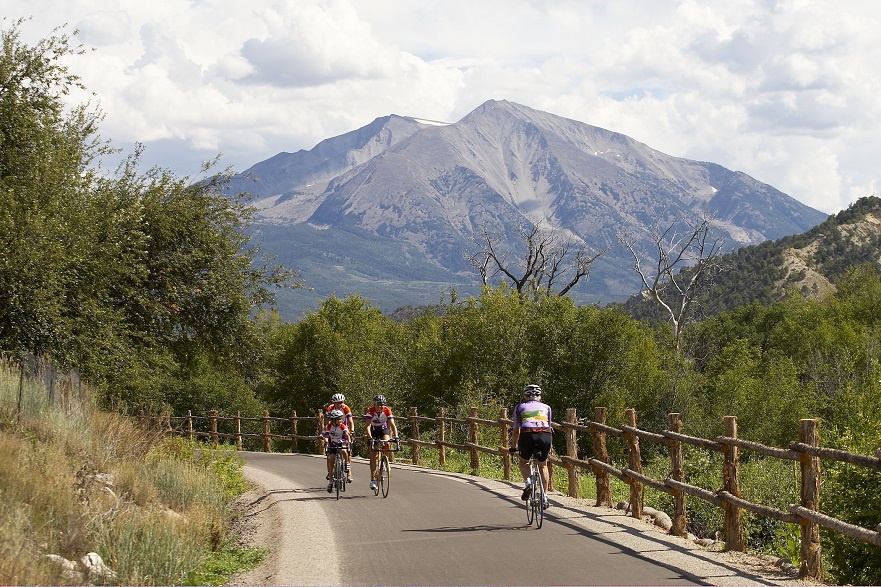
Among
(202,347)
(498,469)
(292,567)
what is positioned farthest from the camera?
(202,347)

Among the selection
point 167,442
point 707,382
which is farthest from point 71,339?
point 707,382

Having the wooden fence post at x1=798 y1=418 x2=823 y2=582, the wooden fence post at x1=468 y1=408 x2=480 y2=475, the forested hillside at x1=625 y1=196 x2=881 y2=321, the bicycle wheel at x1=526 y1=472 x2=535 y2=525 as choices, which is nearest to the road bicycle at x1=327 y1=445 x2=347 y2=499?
the wooden fence post at x1=468 y1=408 x2=480 y2=475

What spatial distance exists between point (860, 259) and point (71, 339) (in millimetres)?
119672

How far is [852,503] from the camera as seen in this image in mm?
12219

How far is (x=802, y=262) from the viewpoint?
128625mm

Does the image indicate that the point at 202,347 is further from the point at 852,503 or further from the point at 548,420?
the point at 852,503

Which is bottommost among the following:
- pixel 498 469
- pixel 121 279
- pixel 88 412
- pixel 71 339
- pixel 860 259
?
pixel 498 469

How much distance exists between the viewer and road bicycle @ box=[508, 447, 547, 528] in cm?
1300

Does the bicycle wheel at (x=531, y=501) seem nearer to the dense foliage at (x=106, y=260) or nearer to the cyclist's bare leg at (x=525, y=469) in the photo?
the cyclist's bare leg at (x=525, y=469)

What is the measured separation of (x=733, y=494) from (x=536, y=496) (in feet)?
9.03

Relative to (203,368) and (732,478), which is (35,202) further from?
(203,368)

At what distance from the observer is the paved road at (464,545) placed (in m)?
9.83

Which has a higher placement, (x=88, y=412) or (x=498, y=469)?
(x=88, y=412)

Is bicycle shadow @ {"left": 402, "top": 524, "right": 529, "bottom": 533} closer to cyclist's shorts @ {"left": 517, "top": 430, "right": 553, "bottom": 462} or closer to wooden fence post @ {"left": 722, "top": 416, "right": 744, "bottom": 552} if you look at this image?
cyclist's shorts @ {"left": 517, "top": 430, "right": 553, "bottom": 462}
